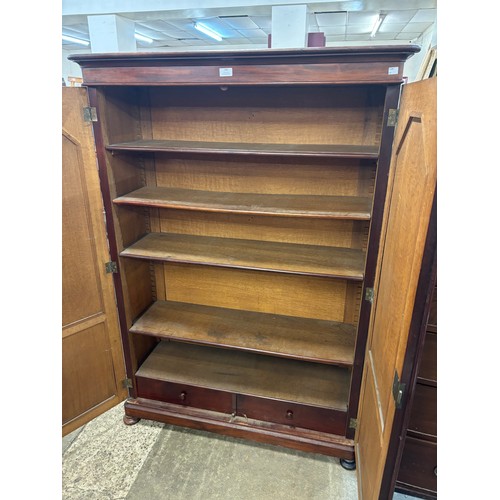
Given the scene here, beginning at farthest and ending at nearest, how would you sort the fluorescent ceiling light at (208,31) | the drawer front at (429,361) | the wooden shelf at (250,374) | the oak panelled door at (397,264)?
the fluorescent ceiling light at (208,31) → the wooden shelf at (250,374) → the drawer front at (429,361) → the oak panelled door at (397,264)

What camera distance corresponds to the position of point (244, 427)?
192cm

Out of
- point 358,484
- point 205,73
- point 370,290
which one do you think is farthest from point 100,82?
point 358,484

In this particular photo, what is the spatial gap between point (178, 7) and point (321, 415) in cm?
483

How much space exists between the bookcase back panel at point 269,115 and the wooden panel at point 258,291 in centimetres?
75

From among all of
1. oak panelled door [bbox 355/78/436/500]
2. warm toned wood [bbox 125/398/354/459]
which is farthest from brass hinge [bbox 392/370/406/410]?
warm toned wood [bbox 125/398/354/459]

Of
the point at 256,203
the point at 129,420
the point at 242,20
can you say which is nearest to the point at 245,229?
the point at 256,203

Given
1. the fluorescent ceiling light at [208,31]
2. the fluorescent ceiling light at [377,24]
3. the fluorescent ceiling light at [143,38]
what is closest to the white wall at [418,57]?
the fluorescent ceiling light at [377,24]

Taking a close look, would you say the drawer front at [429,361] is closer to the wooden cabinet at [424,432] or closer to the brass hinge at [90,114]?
the wooden cabinet at [424,432]

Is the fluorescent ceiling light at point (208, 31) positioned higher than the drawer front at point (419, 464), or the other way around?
the fluorescent ceiling light at point (208, 31)

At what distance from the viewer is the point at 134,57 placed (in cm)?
142

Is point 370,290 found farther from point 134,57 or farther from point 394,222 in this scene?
point 134,57

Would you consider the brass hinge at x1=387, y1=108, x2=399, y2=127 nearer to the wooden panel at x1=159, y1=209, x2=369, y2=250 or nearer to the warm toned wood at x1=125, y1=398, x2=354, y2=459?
the wooden panel at x1=159, y1=209, x2=369, y2=250

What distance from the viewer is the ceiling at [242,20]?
4.30m

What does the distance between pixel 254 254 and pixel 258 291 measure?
340 millimetres
